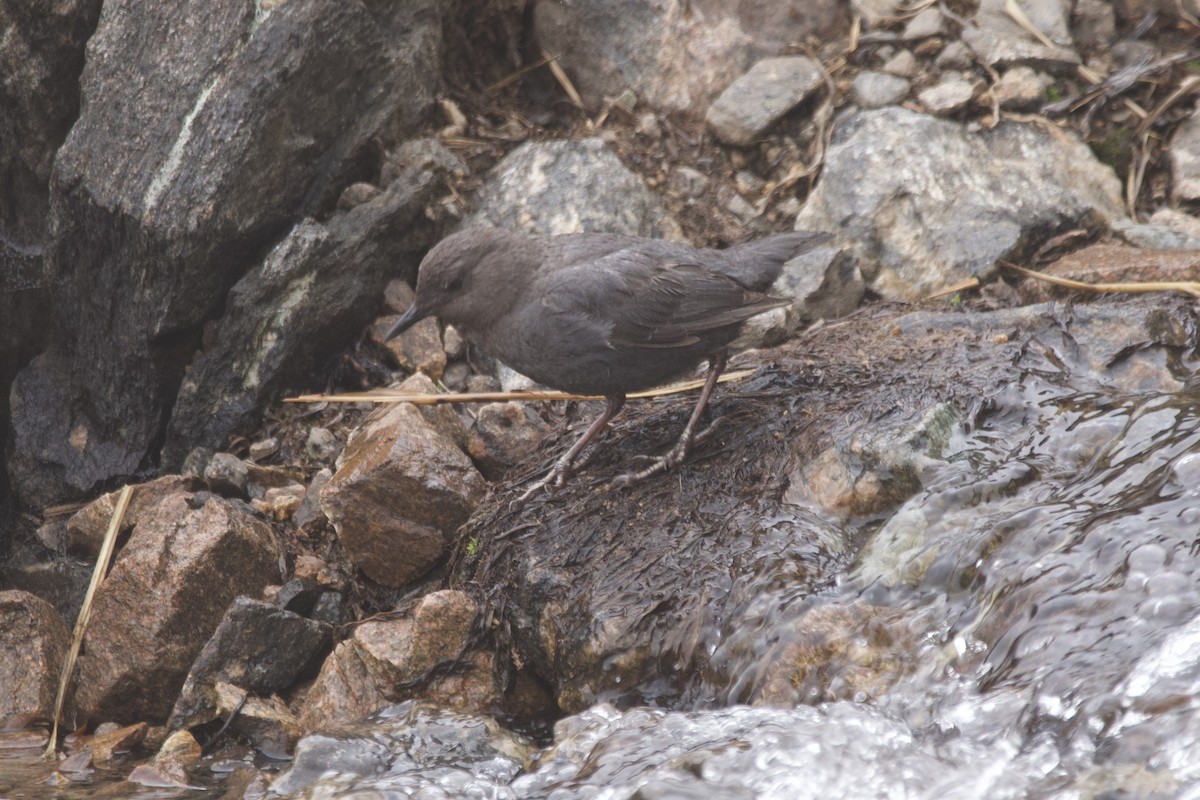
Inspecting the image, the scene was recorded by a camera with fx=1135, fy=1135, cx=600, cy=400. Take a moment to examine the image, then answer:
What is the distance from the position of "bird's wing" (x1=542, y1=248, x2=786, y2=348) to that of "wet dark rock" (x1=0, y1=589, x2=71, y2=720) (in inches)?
91.9

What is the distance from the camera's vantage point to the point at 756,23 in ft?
20.7

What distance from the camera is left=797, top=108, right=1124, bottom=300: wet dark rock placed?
209 inches

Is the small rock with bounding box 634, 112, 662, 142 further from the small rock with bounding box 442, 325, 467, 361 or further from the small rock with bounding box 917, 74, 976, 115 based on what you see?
the small rock with bounding box 442, 325, 467, 361

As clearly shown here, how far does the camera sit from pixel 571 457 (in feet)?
14.1

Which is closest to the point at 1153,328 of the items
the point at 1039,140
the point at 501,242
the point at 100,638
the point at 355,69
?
the point at 1039,140

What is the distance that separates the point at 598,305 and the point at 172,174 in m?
2.04

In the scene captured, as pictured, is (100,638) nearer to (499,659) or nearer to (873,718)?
(499,659)

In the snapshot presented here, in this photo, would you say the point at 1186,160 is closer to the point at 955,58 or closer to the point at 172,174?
the point at 955,58

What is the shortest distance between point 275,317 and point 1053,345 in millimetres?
3330

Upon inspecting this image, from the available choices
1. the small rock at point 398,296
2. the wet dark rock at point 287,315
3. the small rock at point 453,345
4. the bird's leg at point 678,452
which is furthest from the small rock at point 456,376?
the bird's leg at point 678,452

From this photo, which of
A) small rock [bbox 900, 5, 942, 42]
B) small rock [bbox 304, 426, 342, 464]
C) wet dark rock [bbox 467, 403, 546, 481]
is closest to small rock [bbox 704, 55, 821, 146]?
small rock [bbox 900, 5, 942, 42]

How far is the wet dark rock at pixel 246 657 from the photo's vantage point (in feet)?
12.8

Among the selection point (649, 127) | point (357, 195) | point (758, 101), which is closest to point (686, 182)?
point (649, 127)

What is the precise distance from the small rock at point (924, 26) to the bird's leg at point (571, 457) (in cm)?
304
